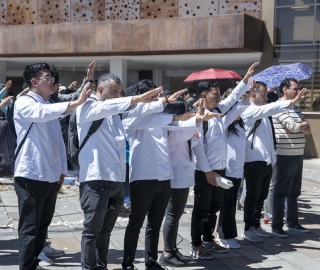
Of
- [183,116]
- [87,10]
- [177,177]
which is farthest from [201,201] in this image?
[87,10]

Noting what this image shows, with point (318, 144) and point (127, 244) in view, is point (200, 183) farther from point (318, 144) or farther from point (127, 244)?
point (318, 144)

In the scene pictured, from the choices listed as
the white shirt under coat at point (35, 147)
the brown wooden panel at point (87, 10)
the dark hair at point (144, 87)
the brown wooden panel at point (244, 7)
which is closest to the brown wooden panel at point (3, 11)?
the brown wooden panel at point (87, 10)

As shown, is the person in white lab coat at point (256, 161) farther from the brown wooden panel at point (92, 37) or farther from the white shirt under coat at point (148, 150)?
the brown wooden panel at point (92, 37)

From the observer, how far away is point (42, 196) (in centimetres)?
496

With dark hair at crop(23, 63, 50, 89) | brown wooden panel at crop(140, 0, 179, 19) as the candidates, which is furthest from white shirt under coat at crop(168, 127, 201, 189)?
brown wooden panel at crop(140, 0, 179, 19)

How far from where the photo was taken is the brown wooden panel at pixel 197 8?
17.4 meters

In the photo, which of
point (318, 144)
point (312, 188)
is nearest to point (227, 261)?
point (312, 188)

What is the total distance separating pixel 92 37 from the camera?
1788 centimetres

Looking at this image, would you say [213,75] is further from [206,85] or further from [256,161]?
[206,85]

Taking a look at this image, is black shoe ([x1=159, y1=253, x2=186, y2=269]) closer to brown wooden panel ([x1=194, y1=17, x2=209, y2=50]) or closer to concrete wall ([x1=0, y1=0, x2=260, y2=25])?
brown wooden panel ([x1=194, y1=17, x2=209, y2=50])

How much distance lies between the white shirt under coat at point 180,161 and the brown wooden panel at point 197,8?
12.4 metres

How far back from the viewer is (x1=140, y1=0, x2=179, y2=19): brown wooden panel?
17.9 m

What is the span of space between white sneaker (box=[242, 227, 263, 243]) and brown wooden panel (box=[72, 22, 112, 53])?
1173cm

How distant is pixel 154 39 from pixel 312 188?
25.5ft
